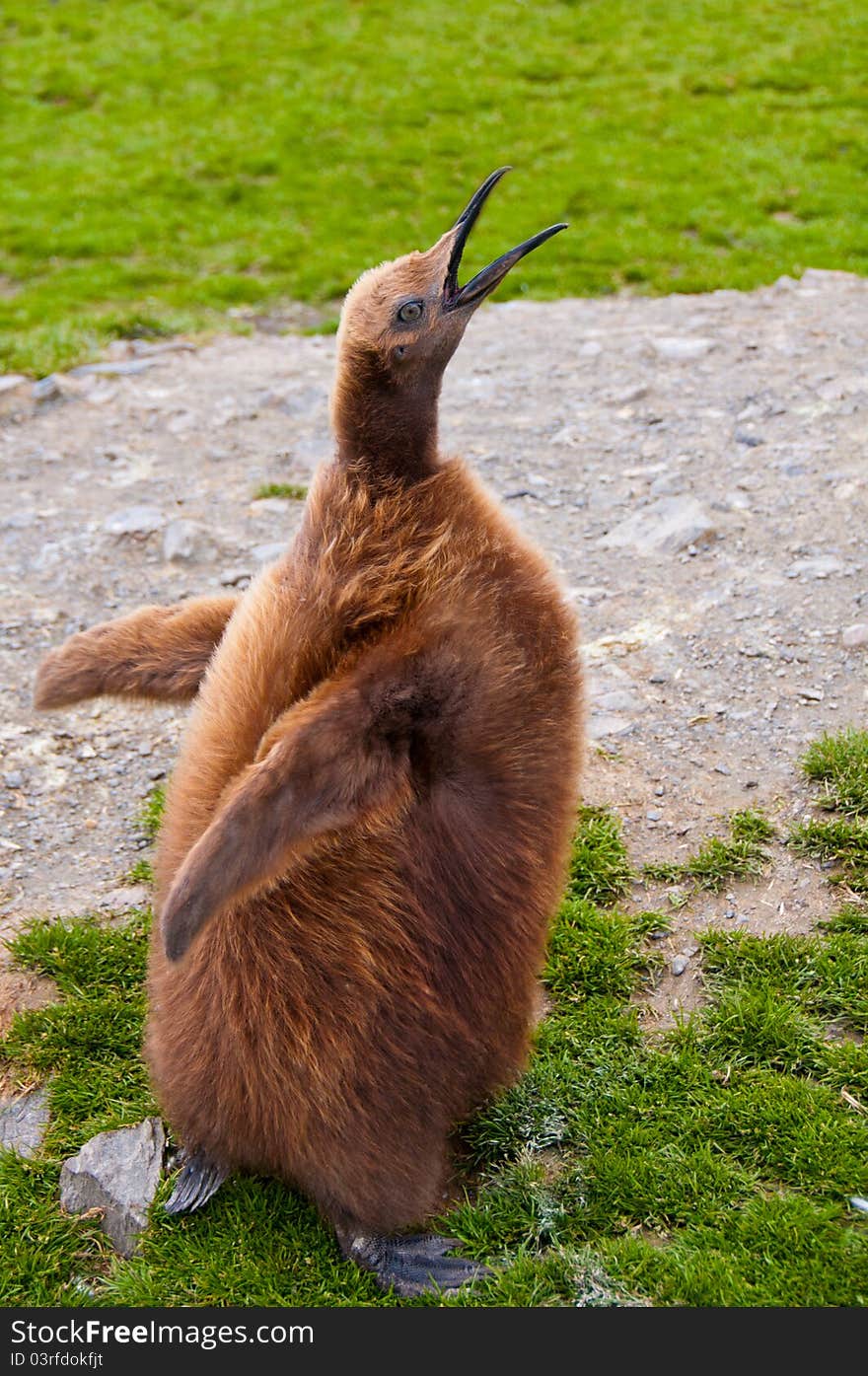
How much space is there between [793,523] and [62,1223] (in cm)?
496

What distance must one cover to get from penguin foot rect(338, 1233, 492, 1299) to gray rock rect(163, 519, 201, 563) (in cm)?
A: 457

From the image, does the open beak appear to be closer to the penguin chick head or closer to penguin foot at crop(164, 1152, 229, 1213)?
the penguin chick head

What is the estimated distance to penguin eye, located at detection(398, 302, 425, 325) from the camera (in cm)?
388

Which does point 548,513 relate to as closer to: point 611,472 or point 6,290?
point 611,472

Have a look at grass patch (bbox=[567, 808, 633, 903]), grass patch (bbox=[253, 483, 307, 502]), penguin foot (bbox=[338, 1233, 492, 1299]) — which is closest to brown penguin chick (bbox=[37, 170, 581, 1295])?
penguin foot (bbox=[338, 1233, 492, 1299])

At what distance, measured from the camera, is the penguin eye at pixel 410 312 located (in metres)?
3.88

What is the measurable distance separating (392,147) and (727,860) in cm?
1276

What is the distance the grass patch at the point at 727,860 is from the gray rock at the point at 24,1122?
8.23 feet

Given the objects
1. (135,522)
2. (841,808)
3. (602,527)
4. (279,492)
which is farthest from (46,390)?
(841,808)

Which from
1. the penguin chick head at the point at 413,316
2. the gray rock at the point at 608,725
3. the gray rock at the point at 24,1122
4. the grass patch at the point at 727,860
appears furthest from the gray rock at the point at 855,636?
the gray rock at the point at 24,1122

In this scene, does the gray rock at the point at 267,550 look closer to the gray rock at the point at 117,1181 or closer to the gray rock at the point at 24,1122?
the gray rock at the point at 24,1122

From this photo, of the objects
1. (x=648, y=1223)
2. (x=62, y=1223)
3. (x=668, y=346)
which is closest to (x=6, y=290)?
(x=668, y=346)

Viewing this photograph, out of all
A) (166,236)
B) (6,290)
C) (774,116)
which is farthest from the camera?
(774,116)

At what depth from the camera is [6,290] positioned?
42.5ft
